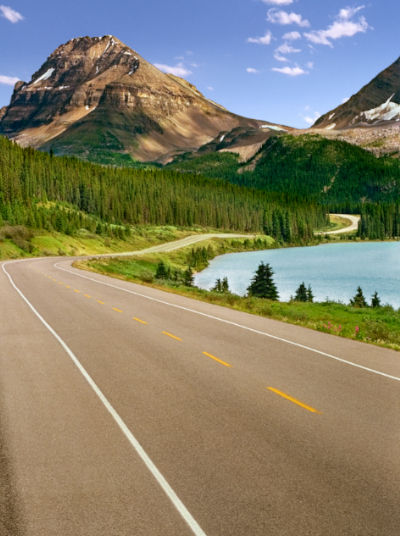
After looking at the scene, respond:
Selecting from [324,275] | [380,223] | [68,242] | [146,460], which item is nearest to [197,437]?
[146,460]

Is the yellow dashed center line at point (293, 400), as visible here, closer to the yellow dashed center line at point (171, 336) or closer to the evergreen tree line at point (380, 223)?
the yellow dashed center line at point (171, 336)

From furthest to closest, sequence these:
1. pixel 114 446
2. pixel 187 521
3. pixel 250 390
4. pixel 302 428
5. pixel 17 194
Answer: pixel 17 194 → pixel 250 390 → pixel 302 428 → pixel 114 446 → pixel 187 521

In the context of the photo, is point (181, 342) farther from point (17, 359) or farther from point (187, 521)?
point (187, 521)

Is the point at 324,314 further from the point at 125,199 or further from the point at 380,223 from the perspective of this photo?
the point at 380,223

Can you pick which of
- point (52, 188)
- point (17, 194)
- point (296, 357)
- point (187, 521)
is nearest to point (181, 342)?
point (296, 357)

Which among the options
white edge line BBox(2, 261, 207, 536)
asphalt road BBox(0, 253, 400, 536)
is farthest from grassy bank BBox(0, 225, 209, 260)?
white edge line BBox(2, 261, 207, 536)

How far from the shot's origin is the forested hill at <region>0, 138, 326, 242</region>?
11008 centimetres

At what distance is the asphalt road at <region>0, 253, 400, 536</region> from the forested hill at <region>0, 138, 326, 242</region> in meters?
84.5

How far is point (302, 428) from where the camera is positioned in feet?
26.4

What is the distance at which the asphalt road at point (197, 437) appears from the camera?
18.1 feet

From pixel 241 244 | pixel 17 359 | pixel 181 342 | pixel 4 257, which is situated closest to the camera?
pixel 17 359

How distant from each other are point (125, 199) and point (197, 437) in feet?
476

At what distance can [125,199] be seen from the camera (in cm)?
14838

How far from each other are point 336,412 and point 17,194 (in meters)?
115
